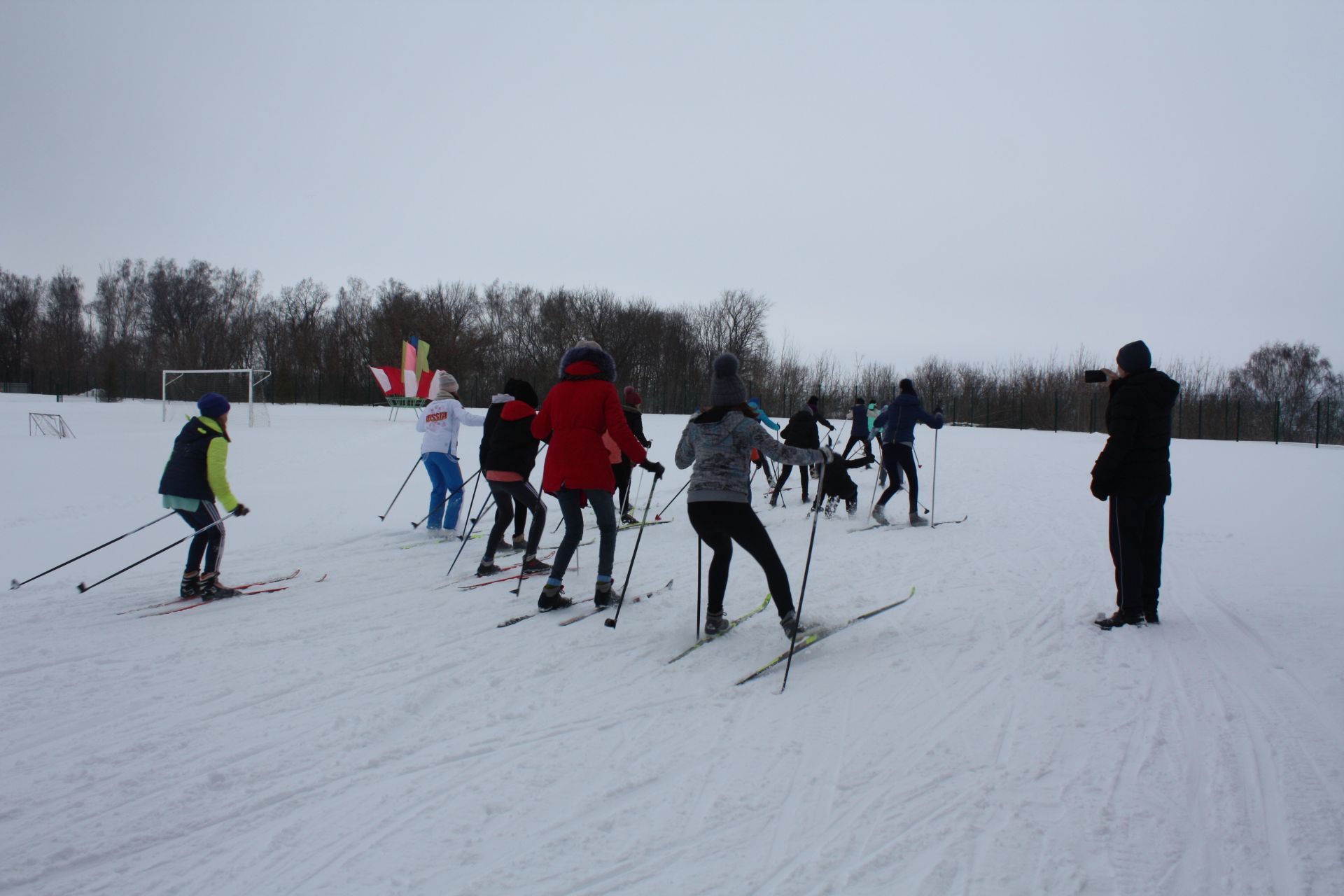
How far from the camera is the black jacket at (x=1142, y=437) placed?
192 inches

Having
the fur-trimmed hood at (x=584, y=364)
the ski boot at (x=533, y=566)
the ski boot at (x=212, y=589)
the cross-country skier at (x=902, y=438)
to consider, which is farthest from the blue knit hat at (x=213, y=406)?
the cross-country skier at (x=902, y=438)

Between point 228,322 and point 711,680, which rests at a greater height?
point 228,322

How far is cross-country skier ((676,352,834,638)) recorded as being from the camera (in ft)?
14.8

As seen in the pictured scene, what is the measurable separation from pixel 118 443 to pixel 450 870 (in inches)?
762

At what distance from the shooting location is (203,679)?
4.12 metres

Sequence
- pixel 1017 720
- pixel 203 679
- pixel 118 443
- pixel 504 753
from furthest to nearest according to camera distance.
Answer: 1. pixel 118 443
2. pixel 203 679
3. pixel 1017 720
4. pixel 504 753

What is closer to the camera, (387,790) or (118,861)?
(118,861)

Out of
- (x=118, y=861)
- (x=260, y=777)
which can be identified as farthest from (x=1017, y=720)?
(x=118, y=861)

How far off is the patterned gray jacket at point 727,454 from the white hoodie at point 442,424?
14.7ft

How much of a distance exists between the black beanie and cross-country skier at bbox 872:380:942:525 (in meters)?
4.31

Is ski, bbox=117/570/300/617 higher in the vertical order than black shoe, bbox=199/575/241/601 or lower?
lower

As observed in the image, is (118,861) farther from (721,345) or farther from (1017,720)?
(721,345)

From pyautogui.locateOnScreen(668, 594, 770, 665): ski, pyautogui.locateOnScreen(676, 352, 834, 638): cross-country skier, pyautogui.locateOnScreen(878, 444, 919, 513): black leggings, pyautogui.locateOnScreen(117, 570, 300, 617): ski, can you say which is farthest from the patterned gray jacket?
pyautogui.locateOnScreen(878, 444, 919, 513): black leggings

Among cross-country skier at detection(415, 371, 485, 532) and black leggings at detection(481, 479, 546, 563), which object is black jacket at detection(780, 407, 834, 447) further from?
black leggings at detection(481, 479, 546, 563)
